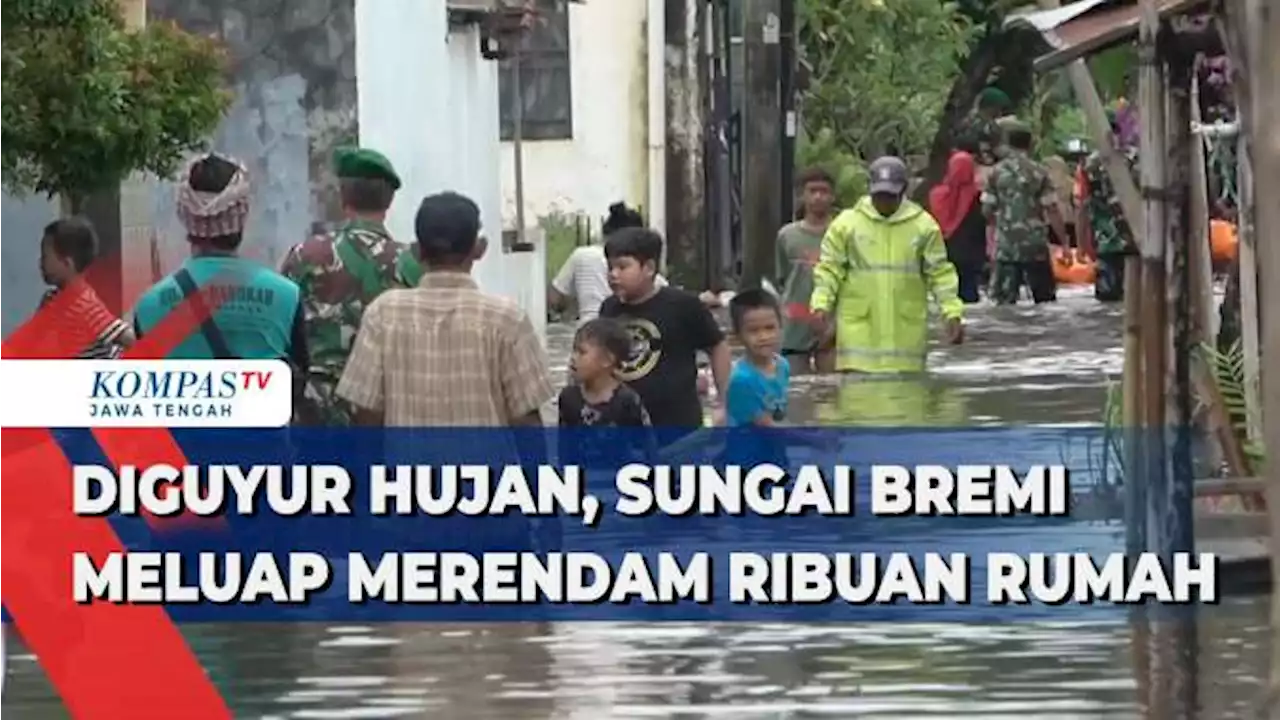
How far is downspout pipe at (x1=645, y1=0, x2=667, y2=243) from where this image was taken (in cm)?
3256

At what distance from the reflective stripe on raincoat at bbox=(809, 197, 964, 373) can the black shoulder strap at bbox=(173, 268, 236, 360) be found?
5603 millimetres

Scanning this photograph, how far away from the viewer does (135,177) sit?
17234 mm

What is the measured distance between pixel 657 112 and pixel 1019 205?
13.1 ft

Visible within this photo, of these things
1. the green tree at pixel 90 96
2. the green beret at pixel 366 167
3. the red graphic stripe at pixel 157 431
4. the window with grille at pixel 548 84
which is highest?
the window with grille at pixel 548 84

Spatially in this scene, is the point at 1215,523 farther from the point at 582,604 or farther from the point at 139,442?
the point at 139,442

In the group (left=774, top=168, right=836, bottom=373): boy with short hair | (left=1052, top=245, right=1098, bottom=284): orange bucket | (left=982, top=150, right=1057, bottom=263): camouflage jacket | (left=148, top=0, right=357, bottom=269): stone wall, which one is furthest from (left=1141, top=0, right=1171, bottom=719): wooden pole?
(left=1052, top=245, right=1098, bottom=284): orange bucket

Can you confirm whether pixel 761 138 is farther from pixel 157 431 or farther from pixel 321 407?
pixel 157 431

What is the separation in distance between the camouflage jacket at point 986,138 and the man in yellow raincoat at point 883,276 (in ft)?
50.0

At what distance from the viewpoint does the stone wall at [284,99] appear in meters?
20.1

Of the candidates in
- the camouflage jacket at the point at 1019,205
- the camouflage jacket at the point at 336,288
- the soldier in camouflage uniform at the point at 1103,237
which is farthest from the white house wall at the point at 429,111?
the camouflage jacket at the point at 336,288

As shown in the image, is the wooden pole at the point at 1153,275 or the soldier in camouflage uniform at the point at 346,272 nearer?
the wooden pole at the point at 1153,275

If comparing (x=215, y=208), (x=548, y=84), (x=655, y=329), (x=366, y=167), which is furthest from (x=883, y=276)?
(x=548, y=84)

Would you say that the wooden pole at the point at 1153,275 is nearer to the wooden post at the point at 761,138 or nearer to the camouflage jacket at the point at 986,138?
the wooden post at the point at 761,138

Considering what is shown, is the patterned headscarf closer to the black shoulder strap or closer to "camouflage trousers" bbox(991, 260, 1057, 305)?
the black shoulder strap
